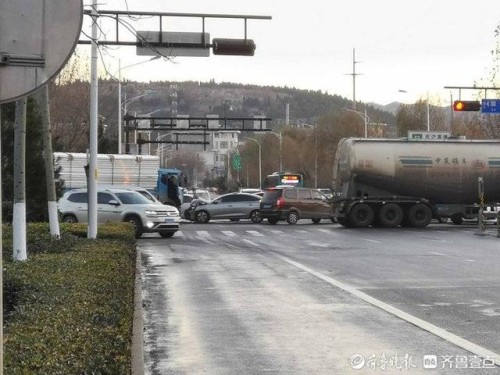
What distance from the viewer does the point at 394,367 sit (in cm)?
765

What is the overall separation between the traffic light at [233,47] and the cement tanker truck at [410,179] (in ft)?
55.3

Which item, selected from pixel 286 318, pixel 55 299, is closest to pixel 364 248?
pixel 286 318

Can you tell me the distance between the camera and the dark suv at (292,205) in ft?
134

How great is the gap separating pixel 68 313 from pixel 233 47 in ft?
43.5

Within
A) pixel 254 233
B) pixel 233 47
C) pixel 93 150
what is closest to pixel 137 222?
pixel 254 233

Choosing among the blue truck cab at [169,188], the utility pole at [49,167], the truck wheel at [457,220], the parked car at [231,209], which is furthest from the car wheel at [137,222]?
the blue truck cab at [169,188]

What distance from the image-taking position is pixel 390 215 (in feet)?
121

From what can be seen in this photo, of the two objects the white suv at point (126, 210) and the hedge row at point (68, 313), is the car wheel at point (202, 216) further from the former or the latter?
the hedge row at point (68, 313)

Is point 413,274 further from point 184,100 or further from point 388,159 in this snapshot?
point 184,100

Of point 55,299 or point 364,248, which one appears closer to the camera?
point 55,299

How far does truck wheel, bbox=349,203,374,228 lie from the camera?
119ft

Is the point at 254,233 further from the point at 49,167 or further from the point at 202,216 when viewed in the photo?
the point at 49,167

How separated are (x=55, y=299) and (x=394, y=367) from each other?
11.3 ft

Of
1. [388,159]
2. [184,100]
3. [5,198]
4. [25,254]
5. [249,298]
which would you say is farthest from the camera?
[184,100]
